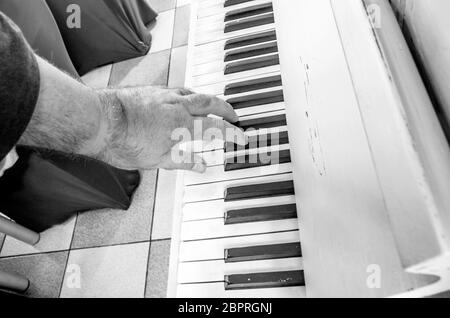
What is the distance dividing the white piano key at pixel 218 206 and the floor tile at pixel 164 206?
0.86 meters

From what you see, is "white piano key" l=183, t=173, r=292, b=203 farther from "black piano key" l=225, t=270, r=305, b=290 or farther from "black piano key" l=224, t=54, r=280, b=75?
"black piano key" l=224, t=54, r=280, b=75

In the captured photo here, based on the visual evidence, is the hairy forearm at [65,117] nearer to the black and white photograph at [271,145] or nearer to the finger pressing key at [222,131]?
the black and white photograph at [271,145]

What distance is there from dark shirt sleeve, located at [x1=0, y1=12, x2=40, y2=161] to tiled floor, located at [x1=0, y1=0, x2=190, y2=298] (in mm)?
1243

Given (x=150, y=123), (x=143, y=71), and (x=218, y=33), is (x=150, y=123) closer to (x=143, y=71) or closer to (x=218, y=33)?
Answer: (x=218, y=33)

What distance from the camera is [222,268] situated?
86cm

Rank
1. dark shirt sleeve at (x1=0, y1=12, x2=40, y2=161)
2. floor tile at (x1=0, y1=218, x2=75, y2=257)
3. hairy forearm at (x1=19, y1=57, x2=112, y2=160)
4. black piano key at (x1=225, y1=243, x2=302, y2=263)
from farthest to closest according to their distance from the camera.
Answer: floor tile at (x1=0, y1=218, x2=75, y2=257) → black piano key at (x1=225, y1=243, x2=302, y2=263) → hairy forearm at (x1=19, y1=57, x2=112, y2=160) → dark shirt sleeve at (x1=0, y1=12, x2=40, y2=161)

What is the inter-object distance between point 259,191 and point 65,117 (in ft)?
1.73

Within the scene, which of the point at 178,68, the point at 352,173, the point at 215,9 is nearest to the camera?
the point at 352,173

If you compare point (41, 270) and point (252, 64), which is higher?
point (252, 64)

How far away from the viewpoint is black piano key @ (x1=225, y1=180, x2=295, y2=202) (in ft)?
2.96

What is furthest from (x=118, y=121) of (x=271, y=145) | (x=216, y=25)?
(x=216, y=25)

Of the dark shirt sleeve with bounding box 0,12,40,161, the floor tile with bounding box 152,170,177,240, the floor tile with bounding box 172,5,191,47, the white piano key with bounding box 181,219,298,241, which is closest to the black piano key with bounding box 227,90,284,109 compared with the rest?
the white piano key with bounding box 181,219,298,241

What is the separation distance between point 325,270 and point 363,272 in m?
0.10
